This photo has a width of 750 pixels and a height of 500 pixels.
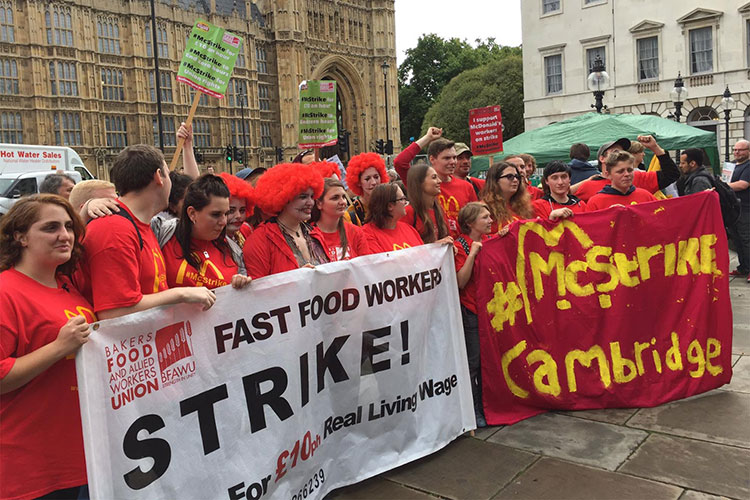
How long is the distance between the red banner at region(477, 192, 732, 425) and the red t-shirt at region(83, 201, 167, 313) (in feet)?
7.90

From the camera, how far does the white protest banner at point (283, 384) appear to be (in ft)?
8.34

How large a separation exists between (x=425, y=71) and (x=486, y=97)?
22797mm

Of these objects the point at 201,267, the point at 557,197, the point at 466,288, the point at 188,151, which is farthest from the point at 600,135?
the point at 201,267

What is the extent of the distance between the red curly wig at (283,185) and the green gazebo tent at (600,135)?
29.8ft

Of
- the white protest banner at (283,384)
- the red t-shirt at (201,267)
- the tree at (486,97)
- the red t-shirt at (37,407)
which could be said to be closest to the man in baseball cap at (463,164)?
the white protest banner at (283,384)

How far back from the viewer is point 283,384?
123 inches

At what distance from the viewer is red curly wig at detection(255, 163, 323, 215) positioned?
372cm

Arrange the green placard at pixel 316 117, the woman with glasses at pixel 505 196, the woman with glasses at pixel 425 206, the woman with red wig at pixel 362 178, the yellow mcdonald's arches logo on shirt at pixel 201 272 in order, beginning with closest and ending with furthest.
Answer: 1. the yellow mcdonald's arches logo on shirt at pixel 201 272
2. the woman with glasses at pixel 425 206
3. the woman with glasses at pixel 505 196
4. the woman with red wig at pixel 362 178
5. the green placard at pixel 316 117

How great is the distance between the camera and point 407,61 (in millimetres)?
74312

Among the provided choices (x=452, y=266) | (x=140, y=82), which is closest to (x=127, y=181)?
(x=452, y=266)

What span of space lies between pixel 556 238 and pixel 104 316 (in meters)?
3.08

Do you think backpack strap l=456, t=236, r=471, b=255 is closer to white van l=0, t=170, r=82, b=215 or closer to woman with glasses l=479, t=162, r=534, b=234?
woman with glasses l=479, t=162, r=534, b=234

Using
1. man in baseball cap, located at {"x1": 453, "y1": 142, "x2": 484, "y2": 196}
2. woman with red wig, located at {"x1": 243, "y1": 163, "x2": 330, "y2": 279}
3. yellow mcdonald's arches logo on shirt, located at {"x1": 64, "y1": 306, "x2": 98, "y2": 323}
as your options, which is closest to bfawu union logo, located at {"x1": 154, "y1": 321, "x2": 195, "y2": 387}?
yellow mcdonald's arches logo on shirt, located at {"x1": 64, "y1": 306, "x2": 98, "y2": 323}

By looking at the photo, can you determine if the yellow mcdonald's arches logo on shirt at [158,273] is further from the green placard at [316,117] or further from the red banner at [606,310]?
the green placard at [316,117]
